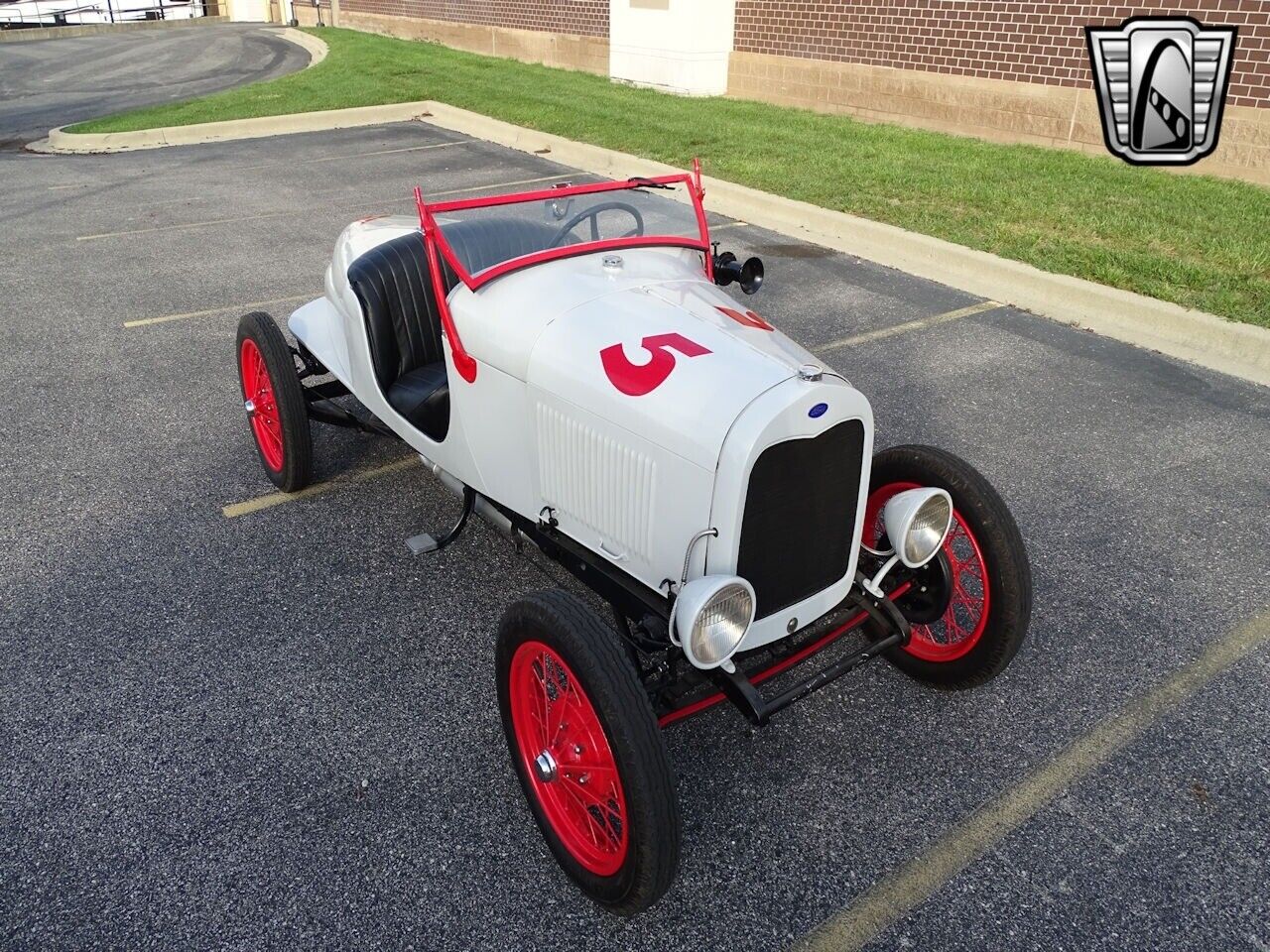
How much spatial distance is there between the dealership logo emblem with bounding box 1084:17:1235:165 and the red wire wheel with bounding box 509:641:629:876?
996 cm

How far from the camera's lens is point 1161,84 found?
10.2m

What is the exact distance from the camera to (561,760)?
111 inches

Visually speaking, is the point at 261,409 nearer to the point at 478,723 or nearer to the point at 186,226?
the point at 478,723

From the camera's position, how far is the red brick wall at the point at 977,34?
31.1ft

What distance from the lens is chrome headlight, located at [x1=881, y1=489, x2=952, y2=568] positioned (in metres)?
3.15

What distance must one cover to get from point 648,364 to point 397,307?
178cm

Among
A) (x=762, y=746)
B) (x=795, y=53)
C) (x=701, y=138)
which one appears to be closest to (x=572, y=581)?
(x=762, y=746)

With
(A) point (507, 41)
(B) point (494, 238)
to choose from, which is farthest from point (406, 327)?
(A) point (507, 41)

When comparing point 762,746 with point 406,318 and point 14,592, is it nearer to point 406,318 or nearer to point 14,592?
point 406,318

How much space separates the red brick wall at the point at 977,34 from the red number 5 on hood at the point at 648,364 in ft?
30.3

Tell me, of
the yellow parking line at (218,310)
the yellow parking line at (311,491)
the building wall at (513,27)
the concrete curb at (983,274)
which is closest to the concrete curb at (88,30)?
the building wall at (513,27)

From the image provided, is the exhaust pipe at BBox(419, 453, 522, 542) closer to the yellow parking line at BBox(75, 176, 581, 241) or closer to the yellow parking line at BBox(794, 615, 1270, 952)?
the yellow parking line at BBox(794, 615, 1270, 952)

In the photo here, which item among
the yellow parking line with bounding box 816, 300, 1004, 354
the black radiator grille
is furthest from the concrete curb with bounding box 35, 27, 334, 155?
the black radiator grille

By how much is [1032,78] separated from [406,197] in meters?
7.28
